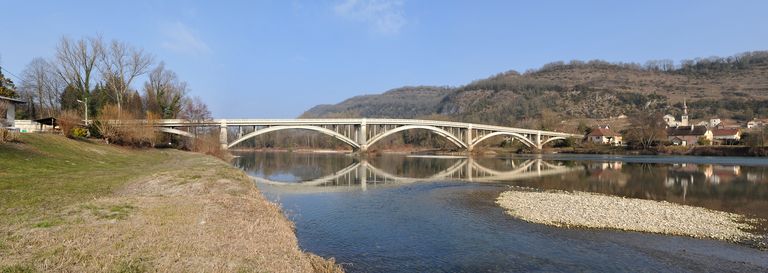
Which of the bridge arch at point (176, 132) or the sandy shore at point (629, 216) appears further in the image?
the bridge arch at point (176, 132)

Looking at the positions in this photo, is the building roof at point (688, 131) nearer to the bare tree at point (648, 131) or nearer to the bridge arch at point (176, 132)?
the bare tree at point (648, 131)

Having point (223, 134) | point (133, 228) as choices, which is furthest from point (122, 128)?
point (133, 228)

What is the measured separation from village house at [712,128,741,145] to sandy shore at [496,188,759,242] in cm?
9300

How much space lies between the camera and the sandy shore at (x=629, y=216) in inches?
637

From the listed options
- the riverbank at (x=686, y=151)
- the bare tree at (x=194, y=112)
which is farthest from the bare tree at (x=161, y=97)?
the riverbank at (x=686, y=151)

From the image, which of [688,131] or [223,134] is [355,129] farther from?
[688,131]

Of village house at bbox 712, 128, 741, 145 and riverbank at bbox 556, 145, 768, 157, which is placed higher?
village house at bbox 712, 128, 741, 145

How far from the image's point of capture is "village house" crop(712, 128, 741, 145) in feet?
309


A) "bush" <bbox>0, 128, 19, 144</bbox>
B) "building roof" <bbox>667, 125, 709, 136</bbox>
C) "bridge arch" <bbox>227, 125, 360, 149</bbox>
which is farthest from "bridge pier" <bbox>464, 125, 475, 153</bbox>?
"bush" <bbox>0, 128, 19, 144</bbox>

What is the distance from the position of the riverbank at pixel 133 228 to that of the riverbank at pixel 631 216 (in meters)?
12.0

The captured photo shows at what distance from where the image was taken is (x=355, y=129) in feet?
280

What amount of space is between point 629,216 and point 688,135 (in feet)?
322

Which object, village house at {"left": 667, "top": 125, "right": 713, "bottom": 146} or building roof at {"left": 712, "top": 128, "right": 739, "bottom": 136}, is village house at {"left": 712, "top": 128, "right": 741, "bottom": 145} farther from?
village house at {"left": 667, "top": 125, "right": 713, "bottom": 146}

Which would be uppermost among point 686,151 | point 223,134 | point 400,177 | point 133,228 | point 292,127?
point 292,127
